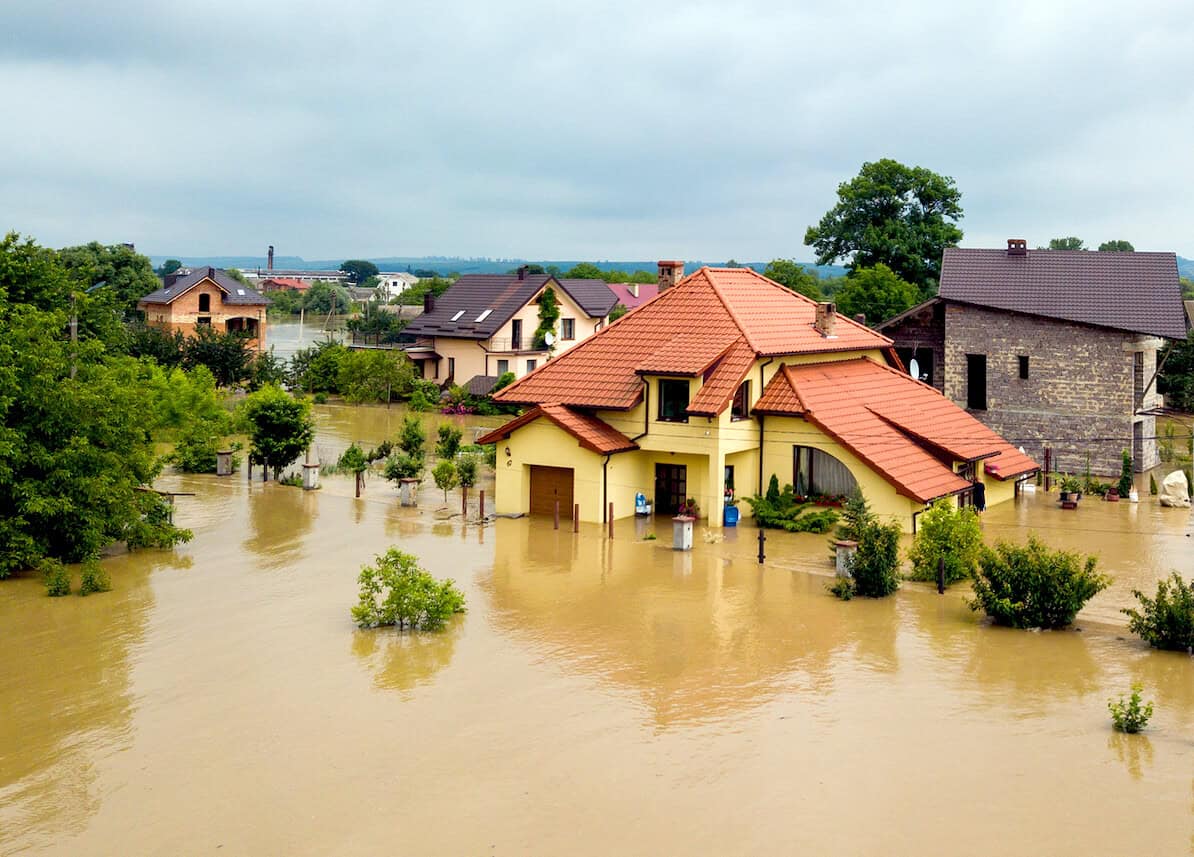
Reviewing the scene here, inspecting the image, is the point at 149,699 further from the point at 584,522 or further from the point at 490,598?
the point at 584,522

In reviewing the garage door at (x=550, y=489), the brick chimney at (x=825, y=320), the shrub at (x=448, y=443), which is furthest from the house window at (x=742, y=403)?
the shrub at (x=448, y=443)

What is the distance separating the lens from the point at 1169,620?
20156mm

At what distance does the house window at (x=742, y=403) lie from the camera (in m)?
31.1

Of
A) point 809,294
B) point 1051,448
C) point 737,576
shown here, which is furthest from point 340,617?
point 809,294

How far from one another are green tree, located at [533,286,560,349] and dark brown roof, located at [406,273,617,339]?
1.81ft

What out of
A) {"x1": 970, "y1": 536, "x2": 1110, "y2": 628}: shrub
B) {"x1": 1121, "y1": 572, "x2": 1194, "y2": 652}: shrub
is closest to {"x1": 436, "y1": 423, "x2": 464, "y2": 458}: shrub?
{"x1": 970, "y1": 536, "x2": 1110, "y2": 628}: shrub

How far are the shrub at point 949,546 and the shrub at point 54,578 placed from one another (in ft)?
52.8

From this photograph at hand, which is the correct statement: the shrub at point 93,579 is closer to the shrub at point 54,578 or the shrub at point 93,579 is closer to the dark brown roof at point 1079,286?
the shrub at point 54,578

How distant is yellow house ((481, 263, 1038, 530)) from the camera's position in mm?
30359

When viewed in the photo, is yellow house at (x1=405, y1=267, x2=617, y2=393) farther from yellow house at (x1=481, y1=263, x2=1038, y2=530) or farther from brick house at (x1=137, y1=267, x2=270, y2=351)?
yellow house at (x1=481, y1=263, x2=1038, y2=530)

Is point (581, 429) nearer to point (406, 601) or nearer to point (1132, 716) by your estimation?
point (406, 601)

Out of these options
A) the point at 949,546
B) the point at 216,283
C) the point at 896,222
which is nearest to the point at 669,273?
the point at 949,546

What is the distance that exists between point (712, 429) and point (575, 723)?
1426 cm

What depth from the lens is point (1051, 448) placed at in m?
39.3
